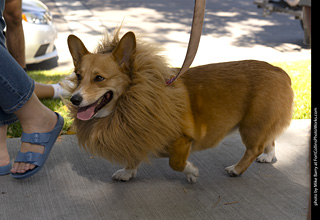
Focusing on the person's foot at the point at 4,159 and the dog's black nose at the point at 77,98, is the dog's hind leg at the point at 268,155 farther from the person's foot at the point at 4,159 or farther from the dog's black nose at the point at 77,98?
the person's foot at the point at 4,159

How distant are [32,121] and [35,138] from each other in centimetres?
13

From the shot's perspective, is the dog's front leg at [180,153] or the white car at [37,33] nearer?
the dog's front leg at [180,153]

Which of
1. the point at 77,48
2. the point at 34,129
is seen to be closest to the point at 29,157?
the point at 34,129

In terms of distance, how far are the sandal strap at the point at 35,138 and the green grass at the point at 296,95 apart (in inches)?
14.3

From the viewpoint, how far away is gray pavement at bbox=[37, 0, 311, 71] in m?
9.38

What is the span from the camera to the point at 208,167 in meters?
3.70

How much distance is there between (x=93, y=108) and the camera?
3055mm

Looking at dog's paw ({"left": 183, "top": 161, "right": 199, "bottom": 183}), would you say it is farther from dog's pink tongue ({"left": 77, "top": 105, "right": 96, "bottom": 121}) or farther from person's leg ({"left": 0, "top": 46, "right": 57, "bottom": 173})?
person's leg ({"left": 0, "top": 46, "right": 57, "bottom": 173})

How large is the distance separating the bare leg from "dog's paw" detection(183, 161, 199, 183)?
110 centimetres

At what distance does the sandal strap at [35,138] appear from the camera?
342 cm

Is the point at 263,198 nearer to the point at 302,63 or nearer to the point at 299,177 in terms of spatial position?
the point at 299,177

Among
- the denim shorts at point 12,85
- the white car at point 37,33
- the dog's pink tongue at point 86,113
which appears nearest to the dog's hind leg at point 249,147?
the dog's pink tongue at point 86,113

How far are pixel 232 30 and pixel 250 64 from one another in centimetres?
910

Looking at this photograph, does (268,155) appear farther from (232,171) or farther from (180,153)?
(180,153)
